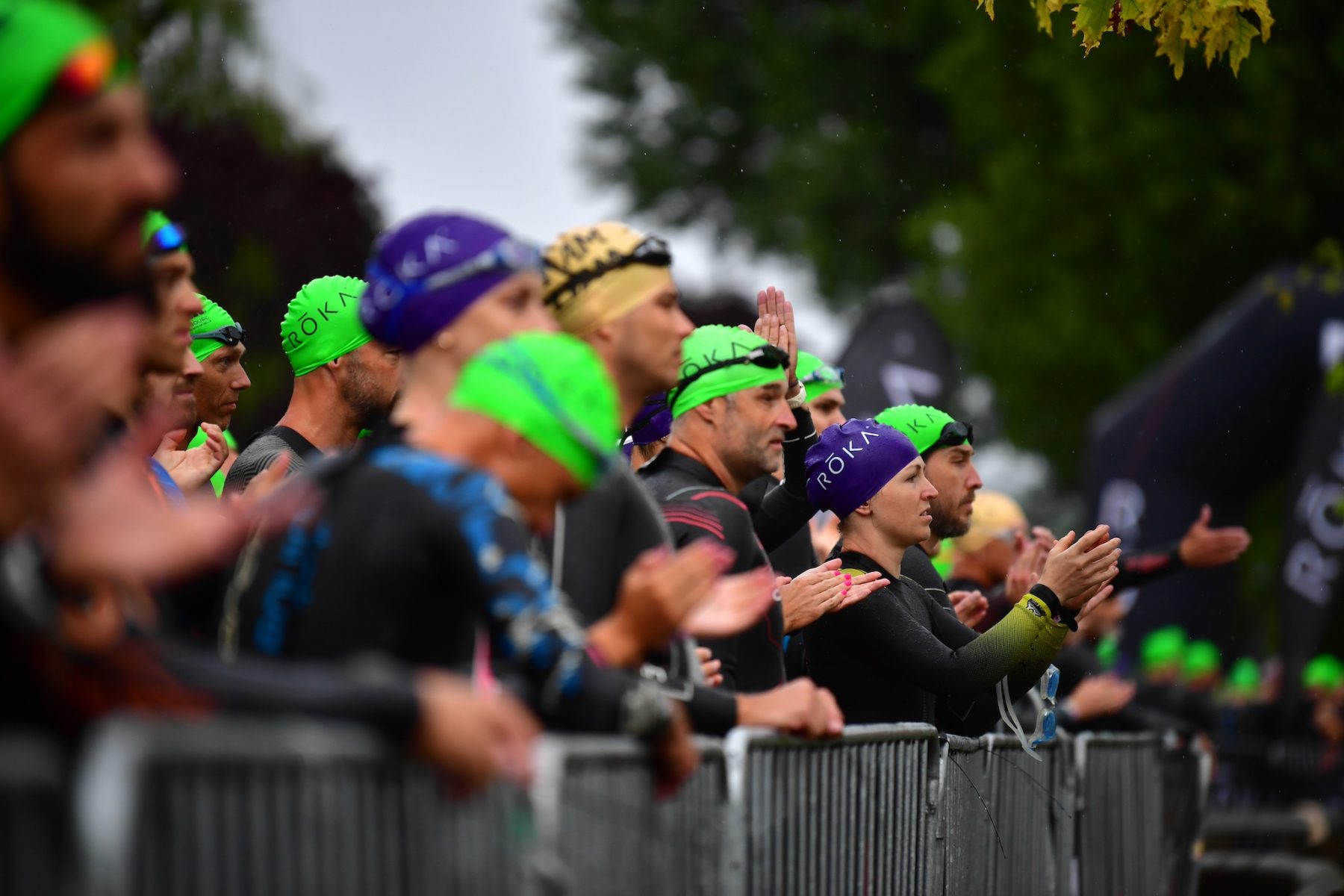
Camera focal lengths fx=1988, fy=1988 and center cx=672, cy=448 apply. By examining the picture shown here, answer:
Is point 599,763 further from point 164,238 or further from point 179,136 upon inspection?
point 179,136

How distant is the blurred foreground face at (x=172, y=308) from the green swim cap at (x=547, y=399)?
0.97 m

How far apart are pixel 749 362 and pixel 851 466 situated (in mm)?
624

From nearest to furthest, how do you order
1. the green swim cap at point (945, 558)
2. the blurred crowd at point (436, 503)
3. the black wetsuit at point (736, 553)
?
the blurred crowd at point (436, 503), the black wetsuit at point (736, 553), the green swim cap at point (945, 558)

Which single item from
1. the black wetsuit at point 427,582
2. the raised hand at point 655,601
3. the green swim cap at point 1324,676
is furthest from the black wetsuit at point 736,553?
the green swim cap at point 1324,676

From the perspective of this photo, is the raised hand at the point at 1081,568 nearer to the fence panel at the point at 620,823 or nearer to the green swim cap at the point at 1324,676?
the fence panel at the point at 620,823

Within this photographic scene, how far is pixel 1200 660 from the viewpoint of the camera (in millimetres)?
23641

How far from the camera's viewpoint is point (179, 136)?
89.4 ft

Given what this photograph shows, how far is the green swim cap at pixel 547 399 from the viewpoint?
3.64m

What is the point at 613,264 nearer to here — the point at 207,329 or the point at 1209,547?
the point at 207,329

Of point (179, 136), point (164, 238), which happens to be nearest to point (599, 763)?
point (164, 238)

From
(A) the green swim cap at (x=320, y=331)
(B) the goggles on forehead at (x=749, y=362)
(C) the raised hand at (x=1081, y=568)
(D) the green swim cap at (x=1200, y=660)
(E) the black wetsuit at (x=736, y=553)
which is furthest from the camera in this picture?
(D) the green swim cap at (x=1200, y=660)

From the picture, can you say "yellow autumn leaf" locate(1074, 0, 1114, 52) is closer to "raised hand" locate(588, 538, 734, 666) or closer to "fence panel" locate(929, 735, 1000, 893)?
"fence panel" locate(929, 735, 1000, 893)

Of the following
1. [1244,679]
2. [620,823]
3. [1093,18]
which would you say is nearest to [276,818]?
[620,823]

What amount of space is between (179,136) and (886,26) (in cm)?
1272
